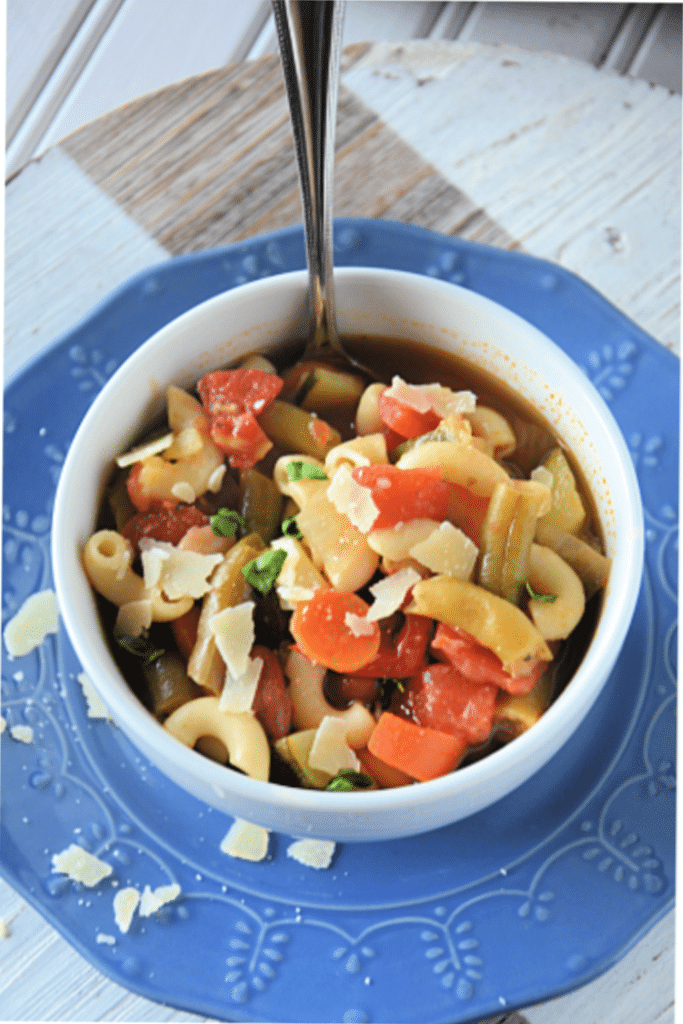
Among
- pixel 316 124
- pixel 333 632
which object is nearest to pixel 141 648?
A: pixel 333 632

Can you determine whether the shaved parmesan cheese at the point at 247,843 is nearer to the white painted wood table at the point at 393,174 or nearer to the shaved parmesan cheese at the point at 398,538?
the shaved parmesan cheese at the point at 398,538

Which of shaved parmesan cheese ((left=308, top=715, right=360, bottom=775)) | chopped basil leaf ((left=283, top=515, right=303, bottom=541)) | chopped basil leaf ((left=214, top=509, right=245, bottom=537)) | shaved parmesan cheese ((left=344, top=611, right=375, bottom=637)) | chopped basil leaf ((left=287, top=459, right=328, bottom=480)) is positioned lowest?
shaved parmesan cheese ((left=308, top=715, right=360, bottom=775))

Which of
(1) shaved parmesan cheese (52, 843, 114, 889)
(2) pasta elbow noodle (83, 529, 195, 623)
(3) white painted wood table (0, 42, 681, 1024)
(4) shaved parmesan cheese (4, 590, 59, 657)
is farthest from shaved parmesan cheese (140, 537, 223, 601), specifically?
(3) white painted wood table (0, 42, 681, 1024)

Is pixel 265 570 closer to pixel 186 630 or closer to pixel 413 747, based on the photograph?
pixel 186 630

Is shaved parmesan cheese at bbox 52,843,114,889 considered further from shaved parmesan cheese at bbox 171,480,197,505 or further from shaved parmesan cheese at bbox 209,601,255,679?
shaved parmesan cheese at bbox 171,480,197,505

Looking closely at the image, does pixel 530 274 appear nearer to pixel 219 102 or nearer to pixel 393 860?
pixel 219 102
